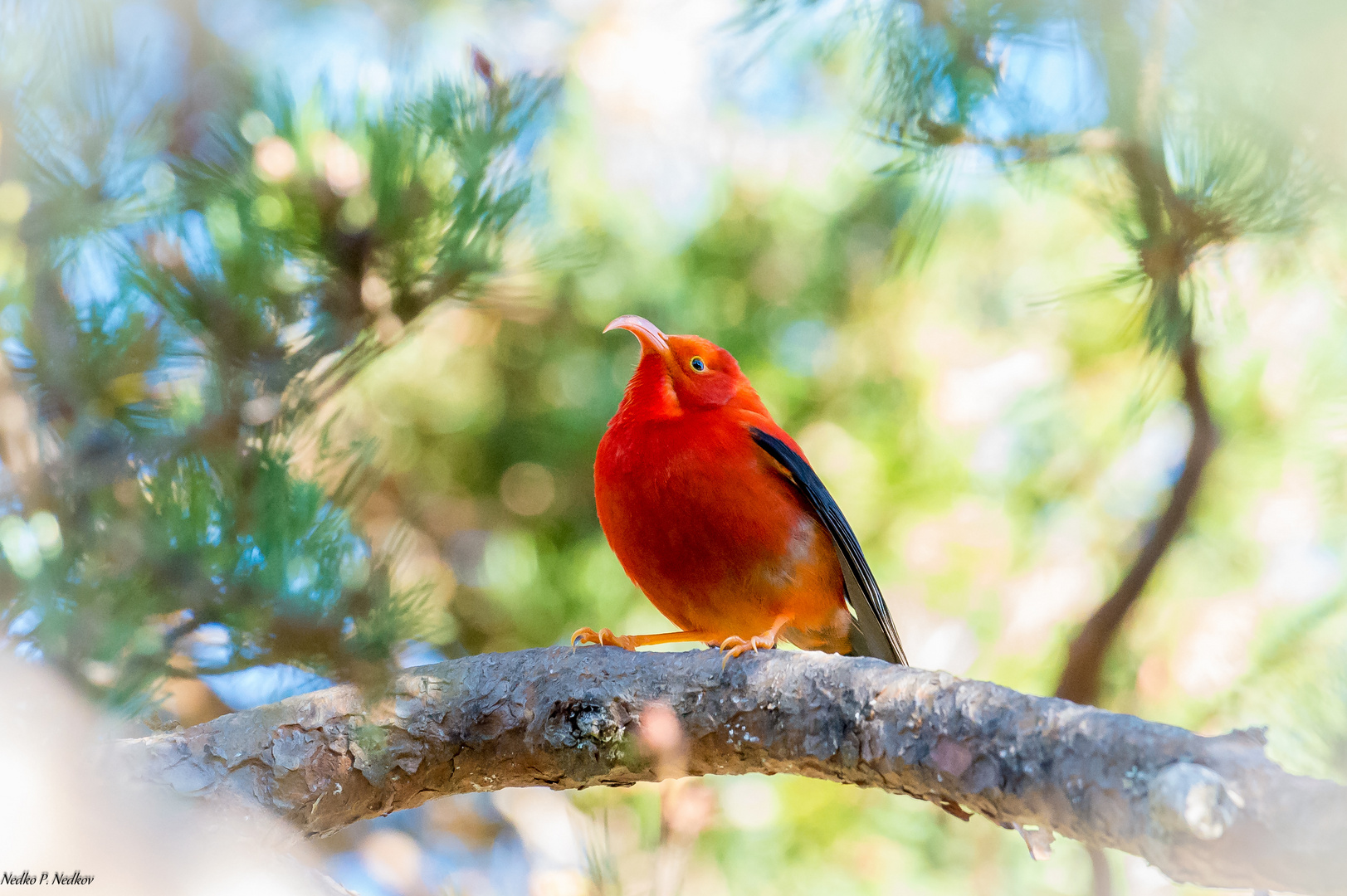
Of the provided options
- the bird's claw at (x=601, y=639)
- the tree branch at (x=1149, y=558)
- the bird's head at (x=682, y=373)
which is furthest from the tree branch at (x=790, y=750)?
the tree branch at (x=1149, y=558)

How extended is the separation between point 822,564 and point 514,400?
1.37m

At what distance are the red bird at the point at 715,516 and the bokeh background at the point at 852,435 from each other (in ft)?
1.44

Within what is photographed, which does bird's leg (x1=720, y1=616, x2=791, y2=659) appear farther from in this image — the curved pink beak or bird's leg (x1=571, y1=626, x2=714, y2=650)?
the curved pink beak

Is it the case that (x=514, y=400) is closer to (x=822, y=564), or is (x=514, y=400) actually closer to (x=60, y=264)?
(x=822, y=564)

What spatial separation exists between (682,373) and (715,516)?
458 millimetres

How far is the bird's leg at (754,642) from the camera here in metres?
1.90

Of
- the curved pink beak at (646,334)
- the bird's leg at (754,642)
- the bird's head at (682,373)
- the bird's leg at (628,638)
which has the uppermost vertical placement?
the curved pink beak at (646,334)

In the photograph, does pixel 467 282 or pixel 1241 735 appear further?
pixel 467 282

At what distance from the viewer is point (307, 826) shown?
1738 millimetres

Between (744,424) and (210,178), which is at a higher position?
(210,178)

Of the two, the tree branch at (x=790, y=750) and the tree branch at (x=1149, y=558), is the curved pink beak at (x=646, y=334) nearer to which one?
the tree branch at (x=790, y=750)

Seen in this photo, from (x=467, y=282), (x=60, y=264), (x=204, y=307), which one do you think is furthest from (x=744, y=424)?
(x=60, y=264)

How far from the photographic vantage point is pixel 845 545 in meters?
2.38

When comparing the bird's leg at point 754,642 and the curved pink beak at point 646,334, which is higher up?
the curved pink beak at point 646,334
